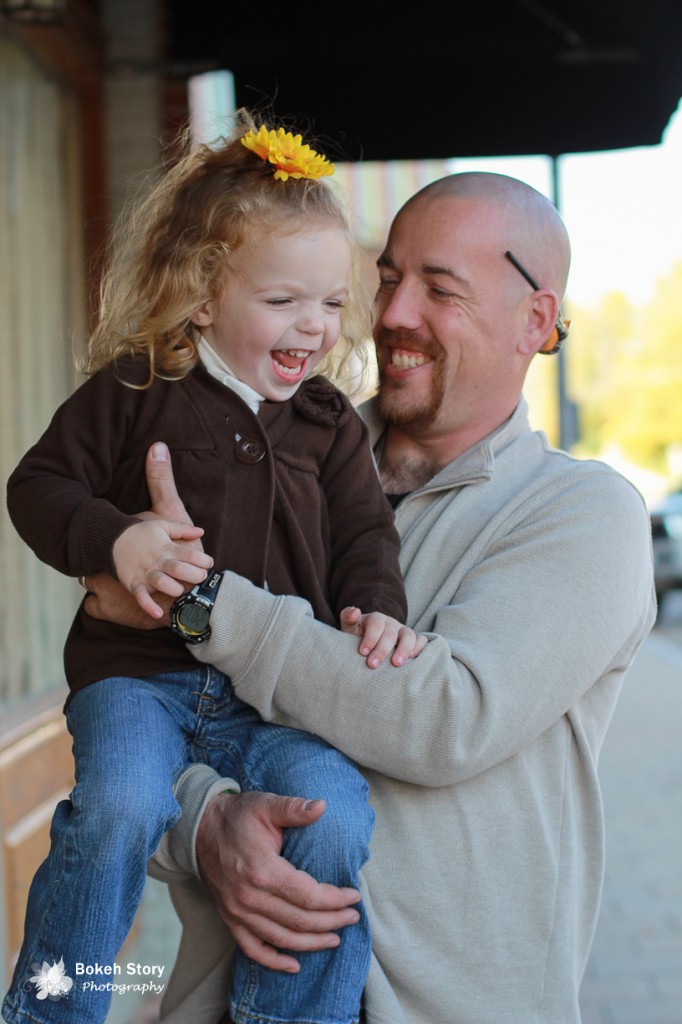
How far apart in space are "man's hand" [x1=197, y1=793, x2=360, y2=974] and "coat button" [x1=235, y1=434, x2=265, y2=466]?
55cm

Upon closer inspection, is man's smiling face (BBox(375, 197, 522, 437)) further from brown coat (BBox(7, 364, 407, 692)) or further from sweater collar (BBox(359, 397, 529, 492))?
brown coat (BBox(7, 364, 407, 692))

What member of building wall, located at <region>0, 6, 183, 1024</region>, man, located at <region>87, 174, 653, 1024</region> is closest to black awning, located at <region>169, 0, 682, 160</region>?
building wall, located at <region>0, 6, 183, 1024</region>

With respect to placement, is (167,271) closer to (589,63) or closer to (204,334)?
(204,334)

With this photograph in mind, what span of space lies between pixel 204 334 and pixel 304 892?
3.15 feet

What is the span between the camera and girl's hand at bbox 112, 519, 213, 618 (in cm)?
188

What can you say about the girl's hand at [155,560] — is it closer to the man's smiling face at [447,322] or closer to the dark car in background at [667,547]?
the man's smiling face at [447,322]

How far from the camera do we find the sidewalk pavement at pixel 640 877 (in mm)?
4801

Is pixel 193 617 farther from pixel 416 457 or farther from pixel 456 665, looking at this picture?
pixel 416 457

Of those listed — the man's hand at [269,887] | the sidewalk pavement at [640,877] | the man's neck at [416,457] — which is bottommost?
the sidewalk pavement at [640,877]

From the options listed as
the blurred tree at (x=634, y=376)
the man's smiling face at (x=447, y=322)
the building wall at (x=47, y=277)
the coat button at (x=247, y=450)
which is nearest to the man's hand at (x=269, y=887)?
the coat button at (x=247, y=450)

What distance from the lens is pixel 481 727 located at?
77.4 inches

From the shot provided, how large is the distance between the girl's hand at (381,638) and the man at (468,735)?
0.02 meters

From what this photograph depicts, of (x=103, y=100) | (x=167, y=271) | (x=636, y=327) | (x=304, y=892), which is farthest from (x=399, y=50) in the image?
(x=636, y=327)

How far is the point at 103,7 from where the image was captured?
546 cm
